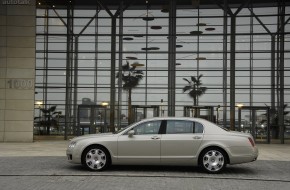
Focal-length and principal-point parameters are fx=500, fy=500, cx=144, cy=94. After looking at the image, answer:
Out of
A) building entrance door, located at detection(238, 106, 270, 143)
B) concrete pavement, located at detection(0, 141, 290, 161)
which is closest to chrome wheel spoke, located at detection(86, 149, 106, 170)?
concrete pavement, located at detection(0, 141, 290, 161)

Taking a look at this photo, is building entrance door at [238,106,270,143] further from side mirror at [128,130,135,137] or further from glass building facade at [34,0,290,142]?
side mirror at [128,130,135,137]

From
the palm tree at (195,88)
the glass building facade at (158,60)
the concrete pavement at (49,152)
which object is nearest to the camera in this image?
the concrete pavement at (49,152)

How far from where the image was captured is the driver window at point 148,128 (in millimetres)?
12242

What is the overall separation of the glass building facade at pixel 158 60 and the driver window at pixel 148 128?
15524 millimetres

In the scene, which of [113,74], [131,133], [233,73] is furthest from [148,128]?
[233,73]

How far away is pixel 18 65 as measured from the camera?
84.0 feet

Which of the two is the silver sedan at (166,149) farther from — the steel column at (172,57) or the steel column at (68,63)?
the steel column at (68,63)

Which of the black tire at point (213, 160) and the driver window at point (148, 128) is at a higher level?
the driver window at point (148, 128)

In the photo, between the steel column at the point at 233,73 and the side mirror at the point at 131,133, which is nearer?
the side mirror at the point at 131,133

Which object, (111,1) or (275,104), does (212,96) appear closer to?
(275,104)

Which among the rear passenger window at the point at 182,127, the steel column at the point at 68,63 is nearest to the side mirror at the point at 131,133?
the rear passenger window at the point at 182,127

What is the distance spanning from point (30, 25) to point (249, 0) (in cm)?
1206

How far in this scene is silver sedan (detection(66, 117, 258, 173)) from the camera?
11984 mm

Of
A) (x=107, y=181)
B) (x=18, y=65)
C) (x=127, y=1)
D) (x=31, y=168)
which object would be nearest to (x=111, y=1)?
(x=127, y=1)
